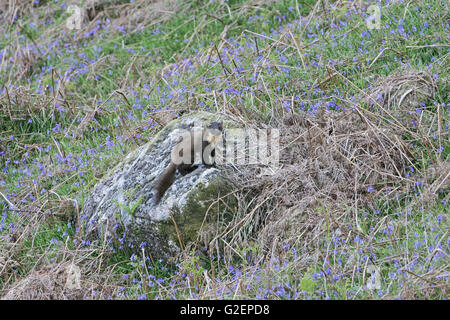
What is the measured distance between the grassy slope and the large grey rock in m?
0.15

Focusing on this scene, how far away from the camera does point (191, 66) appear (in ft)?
21.9

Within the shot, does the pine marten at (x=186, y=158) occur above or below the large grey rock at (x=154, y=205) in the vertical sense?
above

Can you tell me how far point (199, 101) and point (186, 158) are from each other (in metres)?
1.29

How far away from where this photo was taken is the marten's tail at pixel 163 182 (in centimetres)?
466

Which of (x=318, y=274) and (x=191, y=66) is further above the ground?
(x=191, y=66)

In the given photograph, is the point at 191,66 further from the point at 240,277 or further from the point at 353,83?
the point at 240,277

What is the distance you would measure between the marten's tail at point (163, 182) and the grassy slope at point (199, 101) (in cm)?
47

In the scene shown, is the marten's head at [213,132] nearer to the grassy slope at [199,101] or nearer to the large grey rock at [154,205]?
the large grey rock at [154,205]

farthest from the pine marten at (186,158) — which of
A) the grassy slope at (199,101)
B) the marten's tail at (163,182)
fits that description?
the grassy slope at (199,101)

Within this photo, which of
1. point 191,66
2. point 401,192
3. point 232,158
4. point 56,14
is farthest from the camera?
point 56,14

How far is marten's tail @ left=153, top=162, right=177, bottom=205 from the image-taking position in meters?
4.66

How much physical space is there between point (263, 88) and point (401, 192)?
1.69 metres

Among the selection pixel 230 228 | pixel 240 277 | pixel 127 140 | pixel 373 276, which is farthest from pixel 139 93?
pixel 373 276

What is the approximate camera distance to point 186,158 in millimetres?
4699
